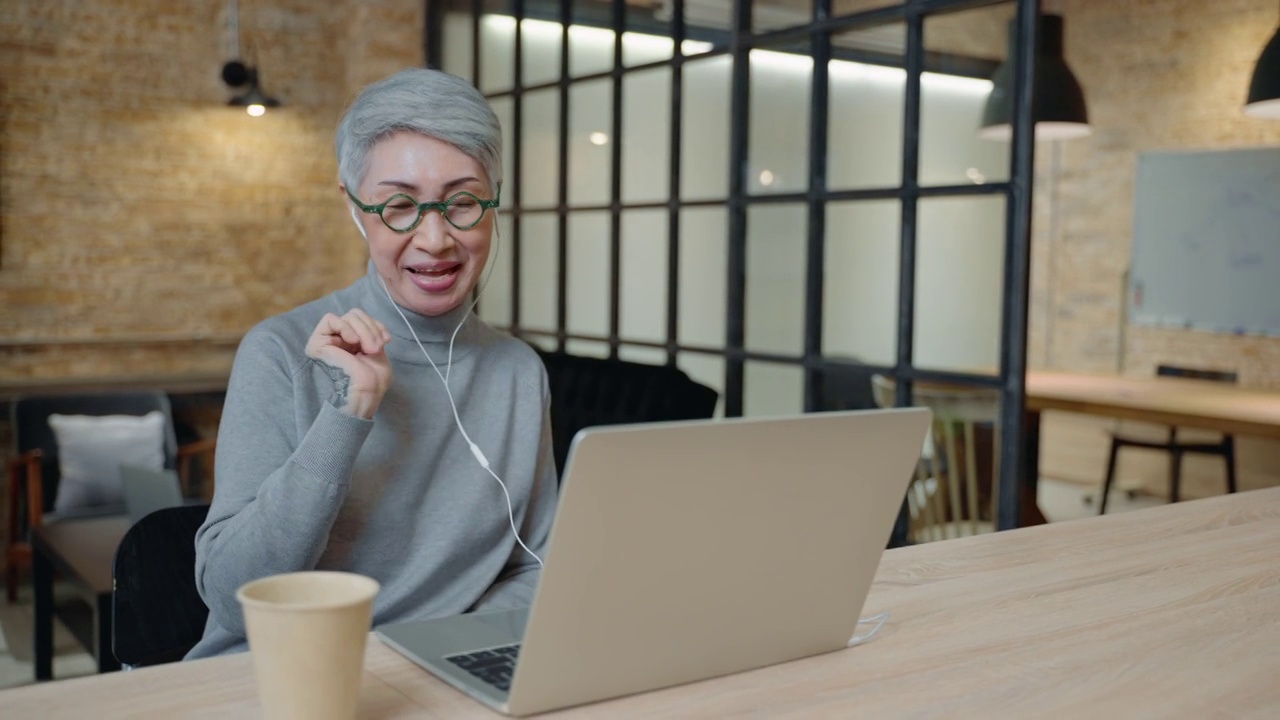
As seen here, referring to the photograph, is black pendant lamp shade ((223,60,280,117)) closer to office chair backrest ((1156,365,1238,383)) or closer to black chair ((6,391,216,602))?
black chair ((6,391,216,602))

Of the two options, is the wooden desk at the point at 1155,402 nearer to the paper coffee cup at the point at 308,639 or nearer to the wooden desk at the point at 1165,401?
the wooden desk at the point at 1165,401

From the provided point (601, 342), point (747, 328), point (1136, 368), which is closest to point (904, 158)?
point (747, 328)

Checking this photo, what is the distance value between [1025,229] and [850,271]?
0.55m

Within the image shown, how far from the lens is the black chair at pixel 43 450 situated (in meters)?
4.46

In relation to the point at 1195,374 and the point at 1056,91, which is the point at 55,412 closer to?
the point at 1056,91

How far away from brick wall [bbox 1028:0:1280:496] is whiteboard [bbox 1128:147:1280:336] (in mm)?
75

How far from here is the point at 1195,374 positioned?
20.3 ft

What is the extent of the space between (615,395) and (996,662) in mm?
2763

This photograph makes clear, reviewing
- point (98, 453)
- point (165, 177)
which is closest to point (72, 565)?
point (98, 453)

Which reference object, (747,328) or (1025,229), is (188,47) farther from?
(1025,229)

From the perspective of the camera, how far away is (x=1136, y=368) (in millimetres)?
7012

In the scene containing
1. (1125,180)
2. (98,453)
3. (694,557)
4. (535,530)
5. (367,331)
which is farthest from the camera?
(1125,180)

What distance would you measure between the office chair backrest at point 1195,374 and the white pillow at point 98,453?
4.96 m

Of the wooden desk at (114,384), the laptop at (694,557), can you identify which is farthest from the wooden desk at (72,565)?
the laptop at (694,557)
